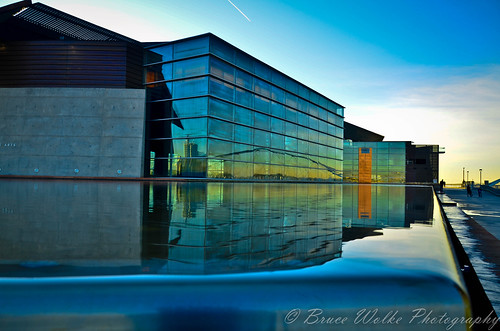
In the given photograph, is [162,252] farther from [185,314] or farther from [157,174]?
[157,174]

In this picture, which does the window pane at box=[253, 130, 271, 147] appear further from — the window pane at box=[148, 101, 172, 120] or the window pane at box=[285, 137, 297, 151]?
the window pane at box=[148, 101, 172, 120]

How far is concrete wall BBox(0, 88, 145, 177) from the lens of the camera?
1064 inches

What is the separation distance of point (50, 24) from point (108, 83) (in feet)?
20.4

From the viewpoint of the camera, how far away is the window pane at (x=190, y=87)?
27.9 meters

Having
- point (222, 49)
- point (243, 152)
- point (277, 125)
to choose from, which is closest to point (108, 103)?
point (222, 49)

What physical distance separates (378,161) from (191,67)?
51.4 metres

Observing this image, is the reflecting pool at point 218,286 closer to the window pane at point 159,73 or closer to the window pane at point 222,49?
the window pane at point 222,49

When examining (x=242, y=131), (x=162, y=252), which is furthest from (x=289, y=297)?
(x=242, y=131)

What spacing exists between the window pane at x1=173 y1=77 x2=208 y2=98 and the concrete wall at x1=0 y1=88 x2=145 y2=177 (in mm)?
4231

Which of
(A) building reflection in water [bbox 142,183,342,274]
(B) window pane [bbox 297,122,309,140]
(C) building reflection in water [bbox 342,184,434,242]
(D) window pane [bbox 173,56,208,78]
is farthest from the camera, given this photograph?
(B) window pane [bbox 297,122,309,140]

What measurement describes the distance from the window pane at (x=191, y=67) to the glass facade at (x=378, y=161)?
47346 mm

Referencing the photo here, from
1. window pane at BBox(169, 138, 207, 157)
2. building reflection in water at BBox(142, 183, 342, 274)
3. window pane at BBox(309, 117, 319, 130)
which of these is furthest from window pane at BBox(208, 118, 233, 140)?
building reflection in water at BBox(142, 183, 342, 274)

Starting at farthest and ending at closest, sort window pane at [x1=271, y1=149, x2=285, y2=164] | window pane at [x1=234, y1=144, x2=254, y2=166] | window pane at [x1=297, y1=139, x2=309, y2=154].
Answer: window pane at [x1=297, y1=139, x2=309, y2=154] → window pane at [x1=271, y1=149, x2=285, y2=164] → window pane at [x1=234, y1=144, x2=254, y2=166]

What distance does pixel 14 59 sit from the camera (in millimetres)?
28109
